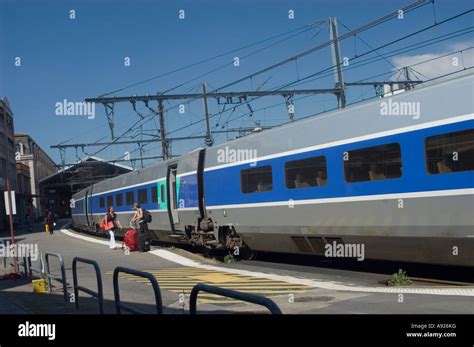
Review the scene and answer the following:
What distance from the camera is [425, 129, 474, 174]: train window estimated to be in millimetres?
8977

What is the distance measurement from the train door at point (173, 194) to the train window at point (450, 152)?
11.5 m

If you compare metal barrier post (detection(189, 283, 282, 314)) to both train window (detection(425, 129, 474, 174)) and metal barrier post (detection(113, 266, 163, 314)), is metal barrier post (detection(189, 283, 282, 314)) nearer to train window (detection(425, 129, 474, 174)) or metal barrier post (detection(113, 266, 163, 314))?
metal barrier post (detection(113, 266, 163, 314))

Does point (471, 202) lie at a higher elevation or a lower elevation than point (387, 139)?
lower

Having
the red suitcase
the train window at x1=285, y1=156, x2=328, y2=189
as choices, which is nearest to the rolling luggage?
the red suitcase

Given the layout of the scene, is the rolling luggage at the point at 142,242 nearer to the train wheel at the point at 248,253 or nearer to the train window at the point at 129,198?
the train wheel at the point at 248,253

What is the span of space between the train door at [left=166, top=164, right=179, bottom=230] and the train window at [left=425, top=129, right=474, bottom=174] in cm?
1147

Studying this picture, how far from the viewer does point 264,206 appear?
1412cm

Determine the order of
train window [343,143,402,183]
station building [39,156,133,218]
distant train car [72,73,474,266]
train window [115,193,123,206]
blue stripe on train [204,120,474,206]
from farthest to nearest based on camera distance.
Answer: station building [39,156,133,218] → train window [115,193,123,206] → train window [343,143,402,183] → blue stripe on train [204,120,474,206] → distant train car [72,73,474,266]

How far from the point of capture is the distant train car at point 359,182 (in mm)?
9297

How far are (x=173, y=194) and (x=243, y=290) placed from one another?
10123mm

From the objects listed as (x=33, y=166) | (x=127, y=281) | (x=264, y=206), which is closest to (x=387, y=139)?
(x=264, y=206)

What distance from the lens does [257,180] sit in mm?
14305
